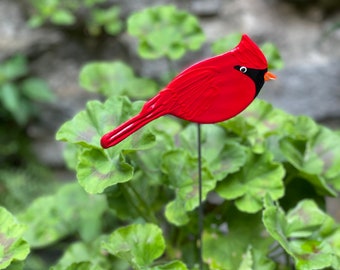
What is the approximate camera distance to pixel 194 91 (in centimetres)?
102

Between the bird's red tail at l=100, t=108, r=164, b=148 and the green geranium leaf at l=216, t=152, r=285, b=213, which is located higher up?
the bird's red tail at l=100, t=108, r=164, b=148

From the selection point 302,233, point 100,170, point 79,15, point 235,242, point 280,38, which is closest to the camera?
point 100,170

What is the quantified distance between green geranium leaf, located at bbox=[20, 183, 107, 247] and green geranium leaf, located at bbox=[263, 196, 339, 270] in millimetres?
592

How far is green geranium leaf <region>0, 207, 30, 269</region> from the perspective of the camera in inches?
41.8

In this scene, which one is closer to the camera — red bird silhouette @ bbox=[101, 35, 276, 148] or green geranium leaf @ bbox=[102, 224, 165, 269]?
red bird silhouette @ bbox=[101, 35, 276, 148]

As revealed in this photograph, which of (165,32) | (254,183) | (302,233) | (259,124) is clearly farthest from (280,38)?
(302,233)

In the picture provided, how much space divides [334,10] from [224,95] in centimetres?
120

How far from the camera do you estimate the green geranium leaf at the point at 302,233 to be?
110 cm

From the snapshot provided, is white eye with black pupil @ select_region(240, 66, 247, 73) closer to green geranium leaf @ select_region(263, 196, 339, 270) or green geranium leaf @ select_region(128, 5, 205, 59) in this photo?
green geranium leaf @ select_region(263, 196, 339, 270)

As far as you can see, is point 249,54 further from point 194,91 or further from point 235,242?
point 235,242

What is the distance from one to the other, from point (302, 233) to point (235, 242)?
0.18m

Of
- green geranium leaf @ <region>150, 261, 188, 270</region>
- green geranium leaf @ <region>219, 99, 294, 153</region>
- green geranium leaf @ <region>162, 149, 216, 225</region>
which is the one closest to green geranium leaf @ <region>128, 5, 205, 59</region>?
green geranium leaf @ <region>219, 99, 294, 153</region>

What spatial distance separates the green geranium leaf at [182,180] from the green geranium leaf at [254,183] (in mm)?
69

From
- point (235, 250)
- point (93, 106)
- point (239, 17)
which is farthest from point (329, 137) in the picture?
point (239, 17)
